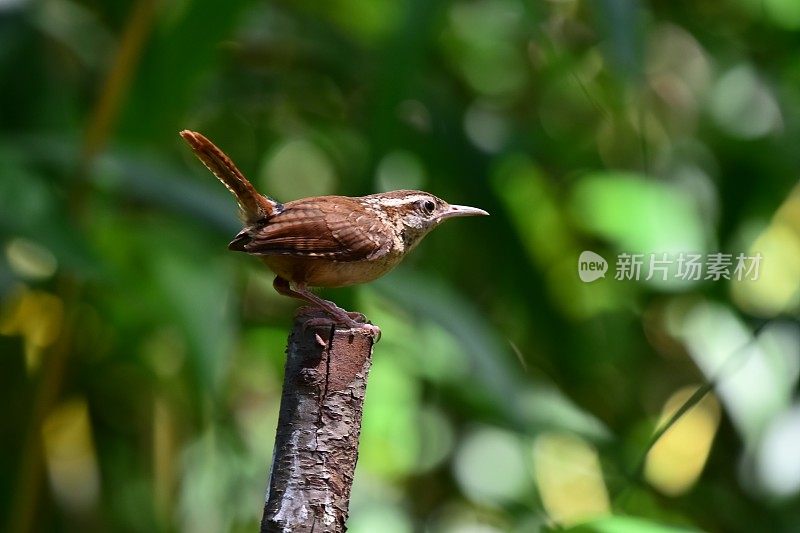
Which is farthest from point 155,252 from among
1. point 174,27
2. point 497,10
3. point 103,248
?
point 497,10

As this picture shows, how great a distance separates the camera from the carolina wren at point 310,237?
8.88 ft

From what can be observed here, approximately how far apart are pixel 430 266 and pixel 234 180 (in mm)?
2627

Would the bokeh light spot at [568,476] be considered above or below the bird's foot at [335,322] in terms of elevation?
above

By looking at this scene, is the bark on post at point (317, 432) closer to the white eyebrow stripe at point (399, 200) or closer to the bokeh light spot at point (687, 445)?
the white eyebrow stripe at point (399, 200)

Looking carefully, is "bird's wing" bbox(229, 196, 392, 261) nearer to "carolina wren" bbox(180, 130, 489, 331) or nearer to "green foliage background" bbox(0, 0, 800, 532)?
"carolina wren" bbox(180, 130, 489, 331)

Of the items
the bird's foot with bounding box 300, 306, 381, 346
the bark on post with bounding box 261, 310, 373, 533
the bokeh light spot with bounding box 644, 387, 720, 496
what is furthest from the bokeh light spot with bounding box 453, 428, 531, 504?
the bark on post with bounding box 261, 310, 373, 533

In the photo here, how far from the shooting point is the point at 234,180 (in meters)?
2.79

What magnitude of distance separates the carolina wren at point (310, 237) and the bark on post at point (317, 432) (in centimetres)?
26

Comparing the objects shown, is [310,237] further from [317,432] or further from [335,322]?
[317,432]

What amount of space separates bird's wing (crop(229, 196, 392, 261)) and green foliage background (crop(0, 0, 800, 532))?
3.33ft

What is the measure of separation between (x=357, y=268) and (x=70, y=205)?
159 cm

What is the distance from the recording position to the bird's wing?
8.87 feet

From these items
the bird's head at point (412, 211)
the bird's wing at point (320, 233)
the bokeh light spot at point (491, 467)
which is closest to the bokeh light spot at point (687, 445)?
the bokeh light spot at point (491, 467)

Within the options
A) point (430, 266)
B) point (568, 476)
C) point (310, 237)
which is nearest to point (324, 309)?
point (310, 237)
